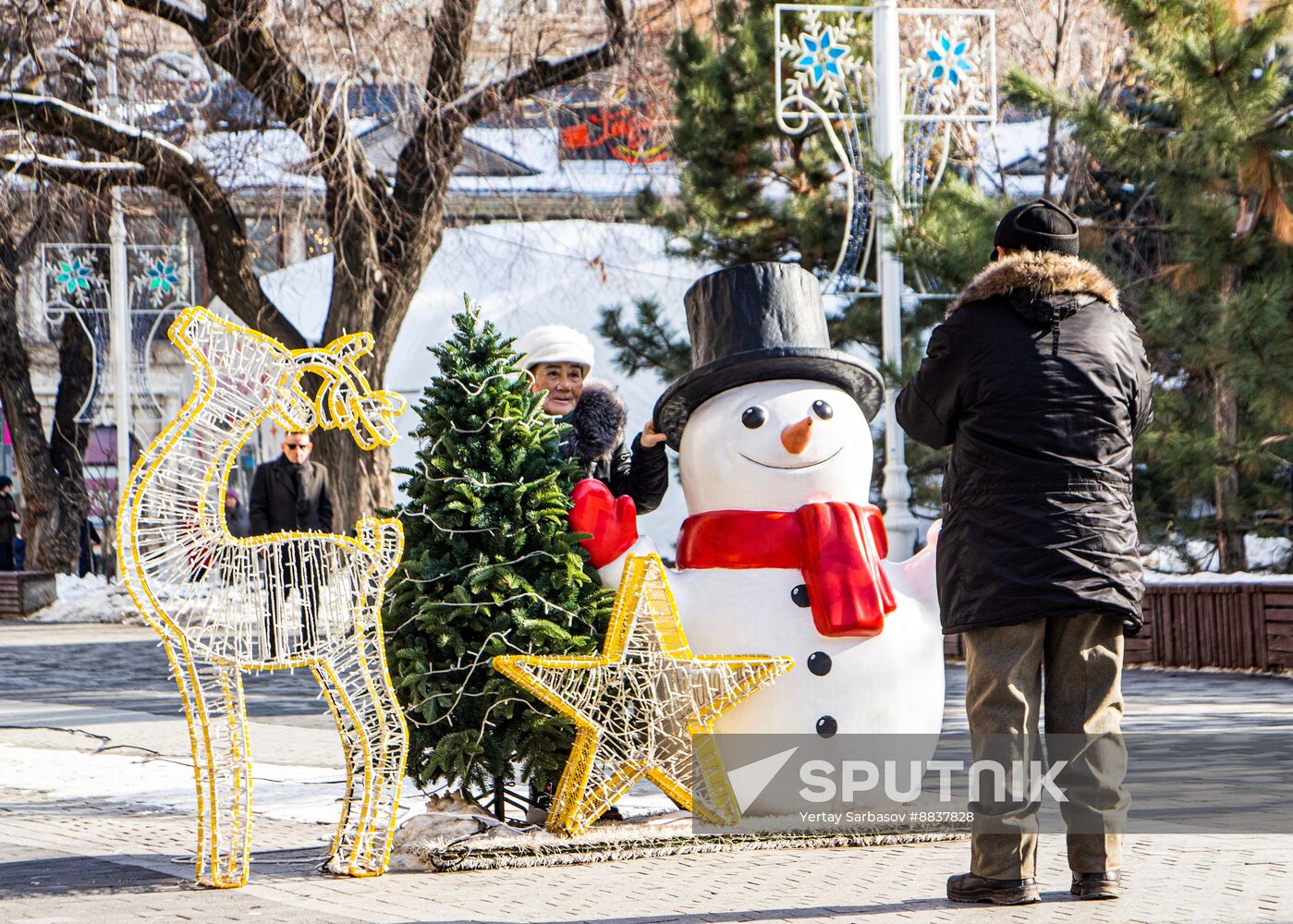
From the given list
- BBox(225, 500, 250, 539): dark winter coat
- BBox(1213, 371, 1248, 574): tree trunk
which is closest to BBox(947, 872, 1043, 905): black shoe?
BBox(1213, 371, 1248, 574): tree trunk

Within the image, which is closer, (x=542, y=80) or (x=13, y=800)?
(x=13, y=800)

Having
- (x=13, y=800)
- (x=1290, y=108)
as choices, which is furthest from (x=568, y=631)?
(x=1290, y=108)

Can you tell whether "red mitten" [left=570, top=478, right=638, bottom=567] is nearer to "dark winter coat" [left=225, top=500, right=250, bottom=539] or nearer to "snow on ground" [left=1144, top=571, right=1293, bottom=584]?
"snow on ground" [left=1144, top=571, right=1293, bottom=584]

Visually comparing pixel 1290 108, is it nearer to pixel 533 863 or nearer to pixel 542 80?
pixel 533 863

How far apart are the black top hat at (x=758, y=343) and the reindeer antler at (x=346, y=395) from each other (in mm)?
1175

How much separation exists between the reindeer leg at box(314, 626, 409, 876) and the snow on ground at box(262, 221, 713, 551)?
39.9 feet

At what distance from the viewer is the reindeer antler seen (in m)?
5.68

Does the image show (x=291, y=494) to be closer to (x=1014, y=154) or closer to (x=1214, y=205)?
(x=1214, y=205)

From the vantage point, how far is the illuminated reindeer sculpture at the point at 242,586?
5.45 m

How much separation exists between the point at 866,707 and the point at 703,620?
64 centimetres

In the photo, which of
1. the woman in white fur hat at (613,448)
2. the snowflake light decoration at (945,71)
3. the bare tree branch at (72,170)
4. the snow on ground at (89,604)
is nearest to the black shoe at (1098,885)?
the woman in white fur hat at (613,448)

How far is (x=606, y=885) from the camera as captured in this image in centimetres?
543

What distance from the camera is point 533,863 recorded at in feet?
18.8

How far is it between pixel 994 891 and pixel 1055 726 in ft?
1.55
